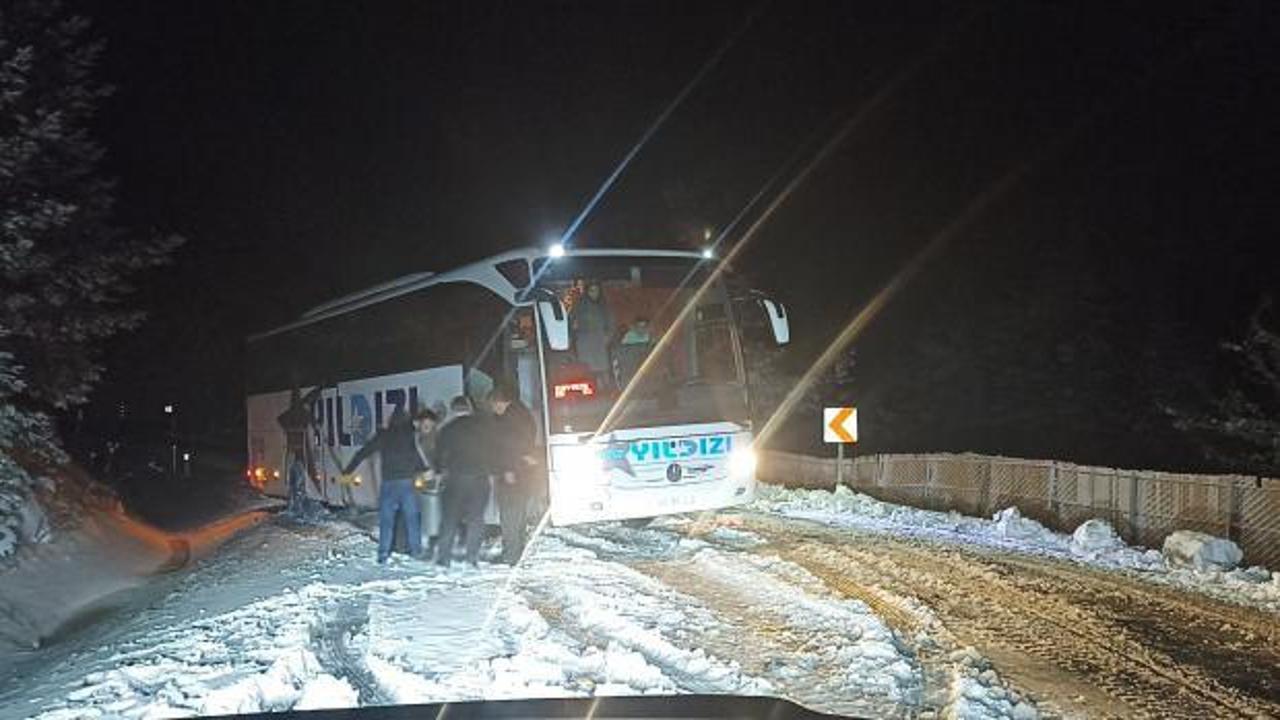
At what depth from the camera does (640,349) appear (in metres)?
13.8

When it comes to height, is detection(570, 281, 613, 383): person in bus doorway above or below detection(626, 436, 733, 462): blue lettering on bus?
above

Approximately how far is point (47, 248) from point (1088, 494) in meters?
16.1

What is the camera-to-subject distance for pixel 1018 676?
7.69 meters

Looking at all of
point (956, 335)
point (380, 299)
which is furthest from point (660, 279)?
point (956, 335)

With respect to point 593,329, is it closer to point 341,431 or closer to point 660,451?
point 660,451

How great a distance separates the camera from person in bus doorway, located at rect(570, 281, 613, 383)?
13.5m

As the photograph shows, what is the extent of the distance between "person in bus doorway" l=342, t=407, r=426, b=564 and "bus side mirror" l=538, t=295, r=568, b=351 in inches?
93.5

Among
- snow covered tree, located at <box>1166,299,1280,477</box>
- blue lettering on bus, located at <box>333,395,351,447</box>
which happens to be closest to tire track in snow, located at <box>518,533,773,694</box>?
blue lettering on bus, located at <box>333,395,351,447</box>

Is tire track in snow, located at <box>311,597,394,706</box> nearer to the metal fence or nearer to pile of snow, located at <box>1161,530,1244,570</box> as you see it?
pile of snow, located at <box>1161,530,1244,570</box>

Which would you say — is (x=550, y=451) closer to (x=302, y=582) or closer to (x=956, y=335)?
(x=302, y=582)

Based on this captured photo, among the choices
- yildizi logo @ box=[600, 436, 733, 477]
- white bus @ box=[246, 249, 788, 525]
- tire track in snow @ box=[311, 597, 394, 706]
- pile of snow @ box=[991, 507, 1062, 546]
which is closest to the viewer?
tire track in snow @ box=[311, 597, 394, 706]

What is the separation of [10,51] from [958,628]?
48.8 ft

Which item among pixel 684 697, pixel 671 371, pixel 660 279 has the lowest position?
pixel 684 697

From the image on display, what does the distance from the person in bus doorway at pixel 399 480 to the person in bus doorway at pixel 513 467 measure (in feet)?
3.47
